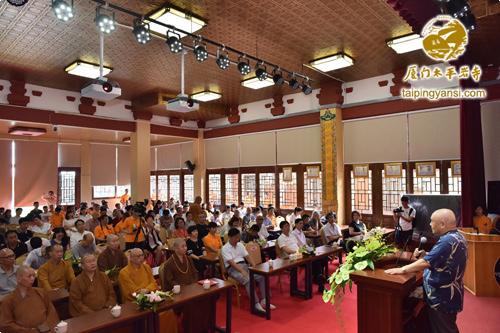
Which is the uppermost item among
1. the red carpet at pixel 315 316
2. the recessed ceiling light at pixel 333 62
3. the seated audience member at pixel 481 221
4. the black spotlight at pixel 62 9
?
the recessed ceiling light at pixel 333 62

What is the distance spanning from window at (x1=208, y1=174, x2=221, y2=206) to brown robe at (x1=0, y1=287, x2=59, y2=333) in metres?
9.39

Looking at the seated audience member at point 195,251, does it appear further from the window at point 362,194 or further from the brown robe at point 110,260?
the window at point 362,194

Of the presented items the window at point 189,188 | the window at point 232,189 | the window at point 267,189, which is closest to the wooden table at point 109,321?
the window at point 267,189

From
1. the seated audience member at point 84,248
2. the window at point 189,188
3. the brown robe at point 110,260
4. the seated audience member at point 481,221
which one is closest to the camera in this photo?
the brown robe at point 110,260

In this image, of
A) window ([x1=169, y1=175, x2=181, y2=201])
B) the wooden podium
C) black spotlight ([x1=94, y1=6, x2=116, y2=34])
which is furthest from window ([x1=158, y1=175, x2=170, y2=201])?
the wooden podium

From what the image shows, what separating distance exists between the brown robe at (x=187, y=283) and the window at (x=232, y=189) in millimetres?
7666

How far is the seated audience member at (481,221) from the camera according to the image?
648cm

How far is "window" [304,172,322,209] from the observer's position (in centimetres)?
995

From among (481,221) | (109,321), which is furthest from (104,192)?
(481,221)

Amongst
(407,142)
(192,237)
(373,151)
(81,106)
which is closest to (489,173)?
(407,142)

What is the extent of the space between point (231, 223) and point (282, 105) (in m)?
4.83

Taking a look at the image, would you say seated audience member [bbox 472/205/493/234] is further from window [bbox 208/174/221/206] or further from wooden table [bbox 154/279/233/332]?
window [bbox 208/174/221/206]

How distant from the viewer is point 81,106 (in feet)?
32.1

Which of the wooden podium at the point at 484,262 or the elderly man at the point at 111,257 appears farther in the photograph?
the wooden podium at the point at 484,262
